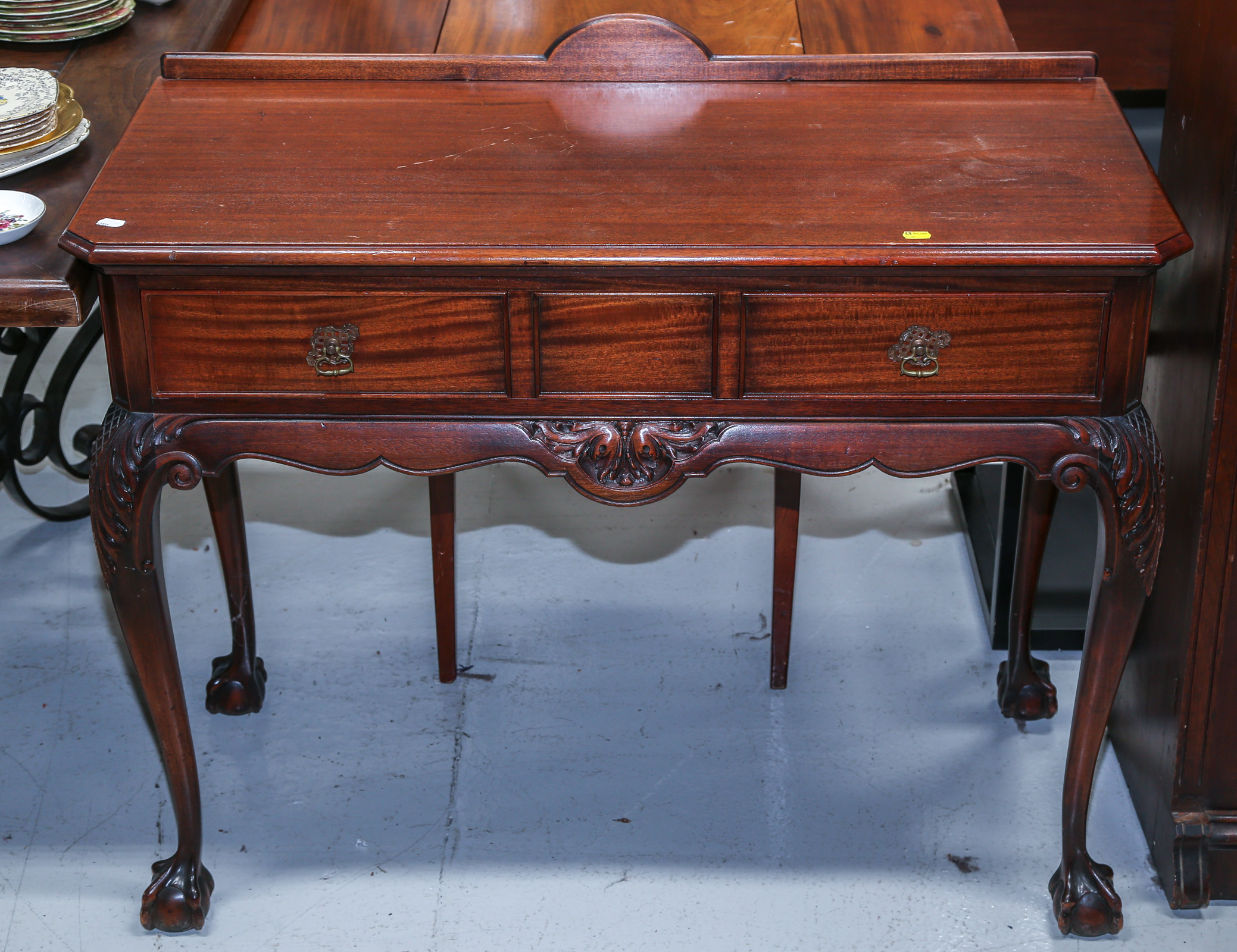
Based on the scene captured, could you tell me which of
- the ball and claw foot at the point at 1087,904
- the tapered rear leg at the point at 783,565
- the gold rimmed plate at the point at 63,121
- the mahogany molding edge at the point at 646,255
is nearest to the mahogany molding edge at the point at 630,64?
the gold rimmed plate at the point at 63,121

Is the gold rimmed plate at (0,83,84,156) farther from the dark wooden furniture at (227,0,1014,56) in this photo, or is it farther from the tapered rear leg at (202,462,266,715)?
the tapered rear leg at (202,462,266,715)

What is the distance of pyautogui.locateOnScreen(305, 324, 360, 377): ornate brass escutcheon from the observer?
5.32ft

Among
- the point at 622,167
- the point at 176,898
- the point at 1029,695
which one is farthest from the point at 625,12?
the point at 176,898

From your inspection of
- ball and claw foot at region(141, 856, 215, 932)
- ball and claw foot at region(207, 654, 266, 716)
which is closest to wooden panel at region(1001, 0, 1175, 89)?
ball and claw foot at region(207, 654, 266, 716)

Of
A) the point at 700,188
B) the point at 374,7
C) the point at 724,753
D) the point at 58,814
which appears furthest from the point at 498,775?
the point at 374,7

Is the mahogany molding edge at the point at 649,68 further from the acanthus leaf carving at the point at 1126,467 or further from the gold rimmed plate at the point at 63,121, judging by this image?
the acanthus leaf carving at the point at 1126,467

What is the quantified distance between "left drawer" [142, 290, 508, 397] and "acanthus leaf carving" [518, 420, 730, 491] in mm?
84

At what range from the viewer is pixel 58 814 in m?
2.15

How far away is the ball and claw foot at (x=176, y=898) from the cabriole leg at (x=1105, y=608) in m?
1.16

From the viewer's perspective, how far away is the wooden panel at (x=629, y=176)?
1.54m

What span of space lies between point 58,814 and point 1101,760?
1586 millimetres

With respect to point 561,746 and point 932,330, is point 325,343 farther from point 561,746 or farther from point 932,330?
point 561,746

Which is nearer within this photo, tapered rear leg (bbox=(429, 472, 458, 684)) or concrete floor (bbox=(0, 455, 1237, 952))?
concrete floor (bbox=(0, 455, 1237, 952))

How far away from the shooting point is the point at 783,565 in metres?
2.26
